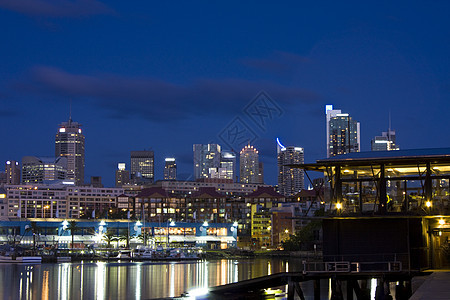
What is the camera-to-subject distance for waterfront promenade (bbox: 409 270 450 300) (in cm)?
2999

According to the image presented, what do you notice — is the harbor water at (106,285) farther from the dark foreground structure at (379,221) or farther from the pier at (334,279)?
the dark foreground structure at (379,221)

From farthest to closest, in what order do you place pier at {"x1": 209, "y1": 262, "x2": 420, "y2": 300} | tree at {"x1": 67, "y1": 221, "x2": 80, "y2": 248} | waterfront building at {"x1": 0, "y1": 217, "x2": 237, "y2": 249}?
waterfront building at {"x1": 0, "y1": 217, "x2": 237, "y2": 249} < tree at {"x1": 67, "y1": 221, "x2": 80, "y2": 248} < pier at {"x1": 209, "y1": 262, "x2": 420, "y2": 300}

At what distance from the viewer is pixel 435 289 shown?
3256cm

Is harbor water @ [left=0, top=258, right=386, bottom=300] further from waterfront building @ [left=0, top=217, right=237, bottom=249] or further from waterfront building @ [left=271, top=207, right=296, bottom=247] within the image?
waterfront building @ [left=271, top=207, right=296, bottom=247]

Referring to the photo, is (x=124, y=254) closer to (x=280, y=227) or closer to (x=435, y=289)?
(x=280, y=227)

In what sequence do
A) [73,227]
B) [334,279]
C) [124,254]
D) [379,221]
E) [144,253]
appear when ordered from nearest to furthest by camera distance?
[334,279] < [379,221] < [144,253] < [124,254] < [73,227]

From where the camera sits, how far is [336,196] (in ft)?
148

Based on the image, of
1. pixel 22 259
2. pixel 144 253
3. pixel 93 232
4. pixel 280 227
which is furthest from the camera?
pixel 280 227

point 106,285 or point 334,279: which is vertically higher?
point 334,279

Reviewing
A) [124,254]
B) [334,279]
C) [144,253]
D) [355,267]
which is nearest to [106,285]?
[355,267]

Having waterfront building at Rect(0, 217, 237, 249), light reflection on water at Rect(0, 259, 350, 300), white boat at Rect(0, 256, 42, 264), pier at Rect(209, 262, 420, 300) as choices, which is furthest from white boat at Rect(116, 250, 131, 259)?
pier at Rect(209, 262, 420, 300)

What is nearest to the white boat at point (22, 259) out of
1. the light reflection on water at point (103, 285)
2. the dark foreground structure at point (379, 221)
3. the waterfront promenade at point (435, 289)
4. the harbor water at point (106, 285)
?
the light reflection on water at point (103, 285)

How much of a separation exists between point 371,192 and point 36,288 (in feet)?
132

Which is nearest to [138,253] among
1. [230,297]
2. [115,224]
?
[115,224]
